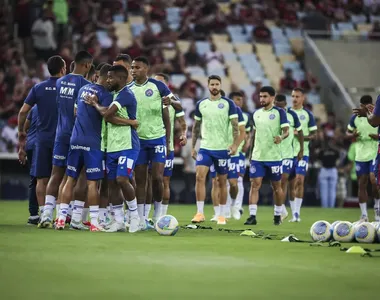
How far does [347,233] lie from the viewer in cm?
1333

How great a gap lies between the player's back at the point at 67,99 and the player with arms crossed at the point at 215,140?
4.13 m

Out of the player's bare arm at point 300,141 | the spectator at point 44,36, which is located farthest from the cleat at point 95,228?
the spectator at point 44,36

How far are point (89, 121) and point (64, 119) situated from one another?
811 mm

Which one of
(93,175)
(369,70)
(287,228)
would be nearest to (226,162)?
(287,228)

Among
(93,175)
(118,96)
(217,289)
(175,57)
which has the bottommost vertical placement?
(217,289)

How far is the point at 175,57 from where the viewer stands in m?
32.3

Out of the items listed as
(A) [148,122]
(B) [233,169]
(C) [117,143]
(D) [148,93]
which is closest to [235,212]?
(B) [233,169]

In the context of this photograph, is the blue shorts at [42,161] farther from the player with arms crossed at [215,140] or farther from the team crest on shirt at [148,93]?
the player with arms crossed at [215,140]

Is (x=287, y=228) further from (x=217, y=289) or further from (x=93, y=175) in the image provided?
(x=217, y=289)

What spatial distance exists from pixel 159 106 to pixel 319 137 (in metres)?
15.0

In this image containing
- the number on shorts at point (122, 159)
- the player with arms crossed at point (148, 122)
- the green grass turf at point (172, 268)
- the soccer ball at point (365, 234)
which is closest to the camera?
the green grass turf at point (172, 268)

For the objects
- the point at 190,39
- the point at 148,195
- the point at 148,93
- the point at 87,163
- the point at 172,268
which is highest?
the point at 190,39

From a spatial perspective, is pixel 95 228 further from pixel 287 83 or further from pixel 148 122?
pixel 287 83

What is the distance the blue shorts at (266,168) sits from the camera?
19.0 metres
